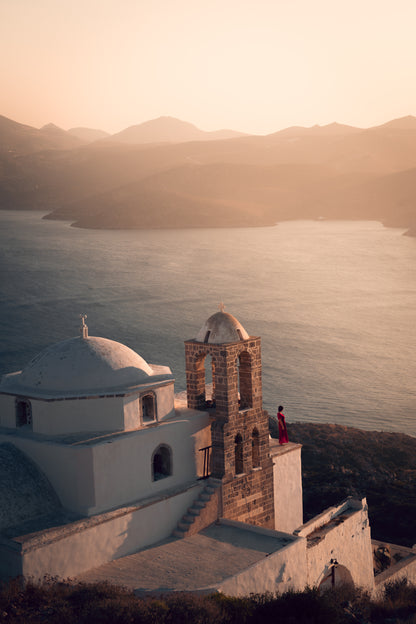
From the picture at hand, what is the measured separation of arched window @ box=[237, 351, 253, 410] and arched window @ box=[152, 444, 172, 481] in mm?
2015

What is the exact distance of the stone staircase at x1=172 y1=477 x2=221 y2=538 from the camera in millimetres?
13016

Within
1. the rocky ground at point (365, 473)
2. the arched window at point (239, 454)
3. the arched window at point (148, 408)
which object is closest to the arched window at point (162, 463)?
the arched window at point (148, 408)

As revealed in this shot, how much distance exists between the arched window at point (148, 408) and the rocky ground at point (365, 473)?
940 cm

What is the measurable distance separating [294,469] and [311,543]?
2689mm

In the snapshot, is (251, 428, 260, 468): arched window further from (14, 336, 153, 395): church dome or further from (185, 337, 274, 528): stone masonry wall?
(14, 336, 153, 395): church dome

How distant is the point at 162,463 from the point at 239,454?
1855 millimetres

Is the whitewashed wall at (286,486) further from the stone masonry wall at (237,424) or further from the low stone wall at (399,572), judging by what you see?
the low stone wall at (399,572)

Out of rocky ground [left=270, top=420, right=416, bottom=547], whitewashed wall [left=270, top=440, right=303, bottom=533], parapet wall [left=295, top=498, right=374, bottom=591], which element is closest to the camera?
parapet wall [left=295, top=498, right=374, bottom=591]

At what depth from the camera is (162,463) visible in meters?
13.4

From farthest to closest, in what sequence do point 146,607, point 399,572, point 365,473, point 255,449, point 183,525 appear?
point 365,473 → point 399,572 → point 255,449 → point 183,525 → point 146,607

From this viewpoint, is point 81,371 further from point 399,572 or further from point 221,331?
point 399,572

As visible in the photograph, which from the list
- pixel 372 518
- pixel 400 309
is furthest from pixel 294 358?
pixel 372 518

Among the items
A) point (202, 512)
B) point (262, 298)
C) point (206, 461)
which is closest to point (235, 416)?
point (206, 461)

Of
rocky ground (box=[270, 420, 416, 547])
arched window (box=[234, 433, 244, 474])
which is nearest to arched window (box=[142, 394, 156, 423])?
arched window (box=[234, 433, 244, 474])
